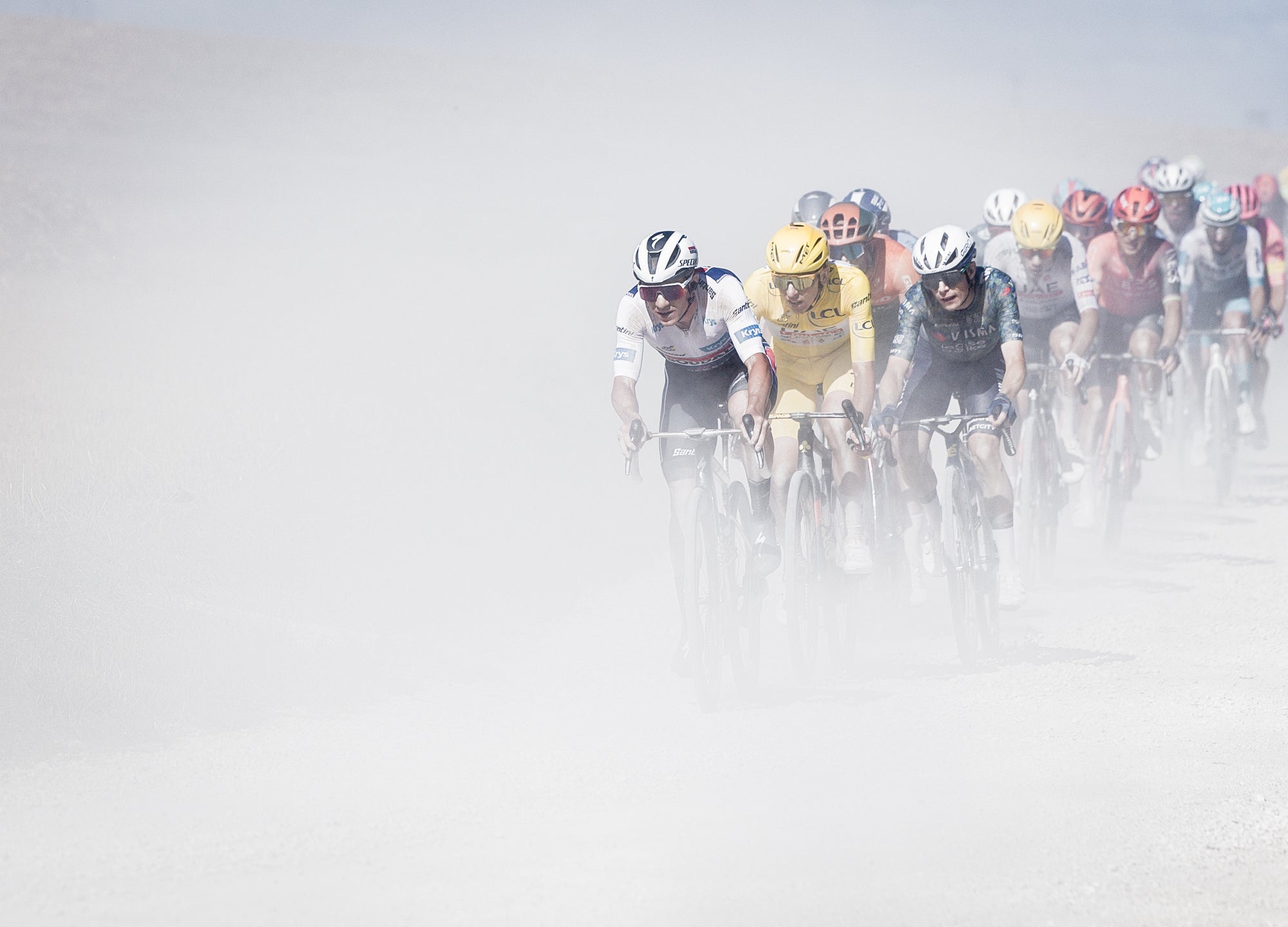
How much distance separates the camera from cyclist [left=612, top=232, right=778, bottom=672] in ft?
21.5

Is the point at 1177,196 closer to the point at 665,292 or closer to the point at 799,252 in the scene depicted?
the point at 799,252

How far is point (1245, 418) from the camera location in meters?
12.6

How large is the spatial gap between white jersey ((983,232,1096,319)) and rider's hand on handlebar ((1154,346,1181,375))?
3.88 ft

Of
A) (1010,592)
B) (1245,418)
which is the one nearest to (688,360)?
(1010,592)

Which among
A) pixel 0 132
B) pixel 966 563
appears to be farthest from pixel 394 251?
pixel 966 563

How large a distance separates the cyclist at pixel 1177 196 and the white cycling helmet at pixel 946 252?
592 centimetres

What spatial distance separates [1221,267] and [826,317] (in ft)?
22.3

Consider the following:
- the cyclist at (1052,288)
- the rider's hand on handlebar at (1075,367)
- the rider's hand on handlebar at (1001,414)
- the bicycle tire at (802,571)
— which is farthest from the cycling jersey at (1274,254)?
the bicycle tire at (802,571)

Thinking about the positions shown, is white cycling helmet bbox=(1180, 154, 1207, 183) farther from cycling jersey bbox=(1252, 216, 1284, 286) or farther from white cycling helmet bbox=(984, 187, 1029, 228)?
white cycling helmet bbox=(984, 187, 1029, 228)

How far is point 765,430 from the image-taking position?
6602 mm

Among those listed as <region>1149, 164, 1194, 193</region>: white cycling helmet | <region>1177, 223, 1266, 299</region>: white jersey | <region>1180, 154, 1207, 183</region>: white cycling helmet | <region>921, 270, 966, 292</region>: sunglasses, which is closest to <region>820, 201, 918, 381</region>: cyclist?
<region>921, 270, 966, 292</region>: sunglasses

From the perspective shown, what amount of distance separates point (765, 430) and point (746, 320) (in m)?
0.60

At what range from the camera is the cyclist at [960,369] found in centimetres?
738

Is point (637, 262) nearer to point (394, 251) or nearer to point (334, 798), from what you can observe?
point (334, 798)
